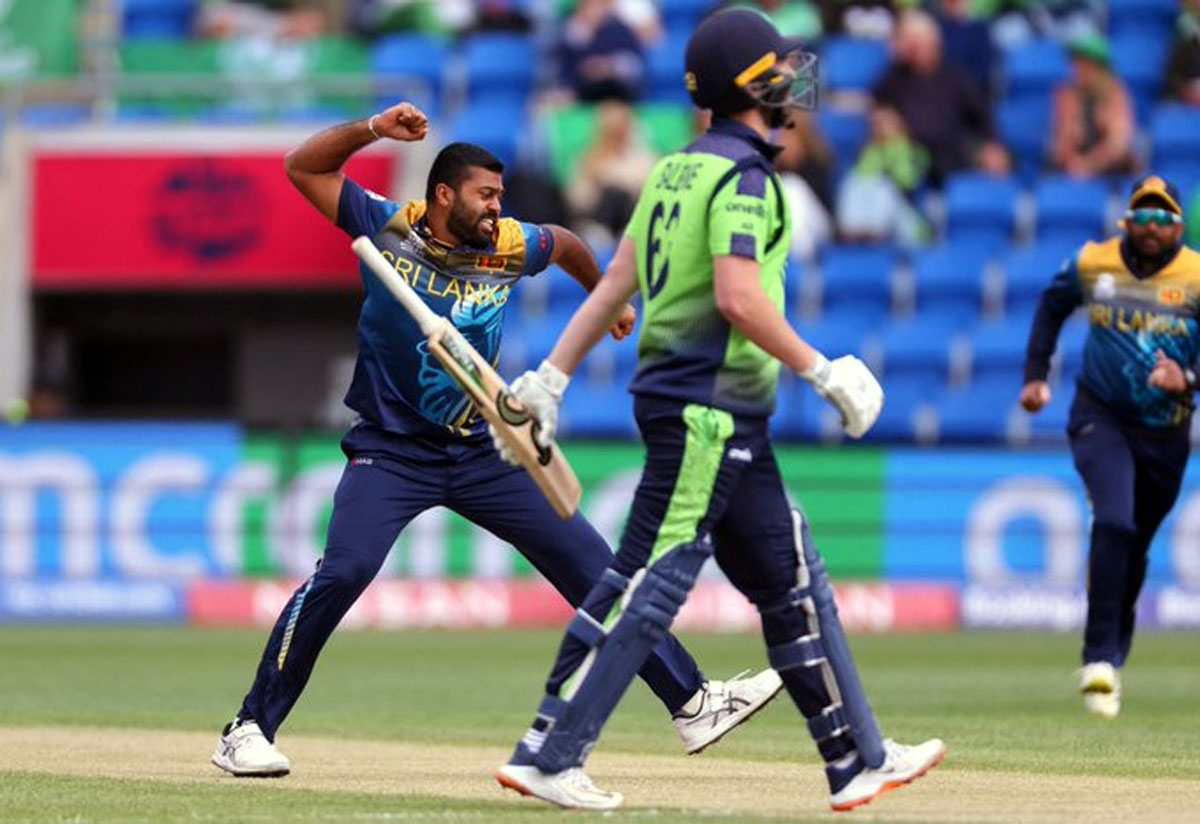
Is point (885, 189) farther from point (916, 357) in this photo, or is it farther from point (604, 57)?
point (604, 57)

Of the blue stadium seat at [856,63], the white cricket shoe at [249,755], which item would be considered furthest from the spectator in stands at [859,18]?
the white cricket shoe at [249,755]

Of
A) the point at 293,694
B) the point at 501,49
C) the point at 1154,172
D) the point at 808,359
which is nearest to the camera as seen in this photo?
the point at 808,359

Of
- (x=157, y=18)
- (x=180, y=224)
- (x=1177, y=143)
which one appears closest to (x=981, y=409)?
(x=1177, y=143)

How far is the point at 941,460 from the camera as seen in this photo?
19.5m

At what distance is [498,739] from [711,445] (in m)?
3.72

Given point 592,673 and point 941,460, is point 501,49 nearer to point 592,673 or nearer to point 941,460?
point 941,460

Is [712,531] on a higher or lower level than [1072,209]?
higher

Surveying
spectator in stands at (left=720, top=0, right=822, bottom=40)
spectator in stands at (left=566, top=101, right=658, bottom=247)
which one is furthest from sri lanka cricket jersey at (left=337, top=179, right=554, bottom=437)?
spectator in stands at (left=720, top=0, right=822, bottom=40)

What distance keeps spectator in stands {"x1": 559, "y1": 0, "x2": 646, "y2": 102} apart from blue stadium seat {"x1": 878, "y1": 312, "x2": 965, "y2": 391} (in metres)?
3.49

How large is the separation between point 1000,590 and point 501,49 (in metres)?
7.50

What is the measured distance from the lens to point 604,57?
73.2 ft

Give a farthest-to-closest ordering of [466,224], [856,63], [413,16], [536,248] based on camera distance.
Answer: [413,16] → [856,63] → [536,248] → [466,224]

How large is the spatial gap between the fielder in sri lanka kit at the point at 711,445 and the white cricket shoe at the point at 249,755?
5.15 feet

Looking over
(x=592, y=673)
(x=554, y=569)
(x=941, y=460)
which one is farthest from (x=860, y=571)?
(x=592, y=673)
